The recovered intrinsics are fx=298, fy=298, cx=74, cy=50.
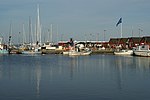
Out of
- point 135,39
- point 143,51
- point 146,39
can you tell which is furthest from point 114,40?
point 143,51

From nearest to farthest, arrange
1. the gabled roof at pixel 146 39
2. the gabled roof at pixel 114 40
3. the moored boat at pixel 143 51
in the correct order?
the moored boat at pixel 143 51, the gabled roof at pixel 146 39, the gabled roof at pixel 114 40

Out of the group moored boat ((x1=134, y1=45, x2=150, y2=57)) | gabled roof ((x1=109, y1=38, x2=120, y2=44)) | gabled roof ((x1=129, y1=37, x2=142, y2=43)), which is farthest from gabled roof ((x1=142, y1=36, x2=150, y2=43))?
moored boat ((x1=134, y1=45, x2=150, y2=57))

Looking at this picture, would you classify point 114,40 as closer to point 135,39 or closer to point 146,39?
point 135,39

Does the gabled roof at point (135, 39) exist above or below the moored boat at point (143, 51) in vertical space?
above

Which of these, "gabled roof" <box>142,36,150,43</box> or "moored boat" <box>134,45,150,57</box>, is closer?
"moored boat" <box>134,45,150,57</box>

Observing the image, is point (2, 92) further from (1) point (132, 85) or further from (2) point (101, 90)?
(1) point (132, 85)

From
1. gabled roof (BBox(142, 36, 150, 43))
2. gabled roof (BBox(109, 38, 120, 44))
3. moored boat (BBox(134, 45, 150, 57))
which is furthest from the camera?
gabled roof (BBox(109, 38, 120, 44))

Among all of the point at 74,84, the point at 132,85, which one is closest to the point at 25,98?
the point at 74,84

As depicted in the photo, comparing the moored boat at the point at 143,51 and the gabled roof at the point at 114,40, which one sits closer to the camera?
the moored boat at the point at 143,51

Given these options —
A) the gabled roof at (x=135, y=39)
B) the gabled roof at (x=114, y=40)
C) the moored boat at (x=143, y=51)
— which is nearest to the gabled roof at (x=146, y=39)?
the gabled roof at (x=135, y=39)

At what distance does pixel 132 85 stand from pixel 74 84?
4.96 m

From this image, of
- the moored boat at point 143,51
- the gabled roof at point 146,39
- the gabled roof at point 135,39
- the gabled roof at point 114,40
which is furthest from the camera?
the gabled roof at point 114,40

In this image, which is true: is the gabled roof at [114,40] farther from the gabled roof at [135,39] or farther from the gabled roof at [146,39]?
the gabled roof at [146,39]

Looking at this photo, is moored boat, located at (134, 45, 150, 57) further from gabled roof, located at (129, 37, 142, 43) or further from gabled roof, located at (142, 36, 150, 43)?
gabled roof, located at (129, 37, 142, 43)
